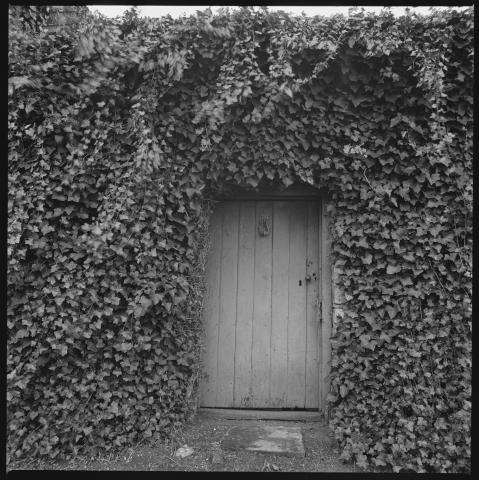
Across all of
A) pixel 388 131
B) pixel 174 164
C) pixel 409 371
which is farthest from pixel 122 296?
pixel 388 131

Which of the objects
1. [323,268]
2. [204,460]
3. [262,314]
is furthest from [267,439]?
[323,268]

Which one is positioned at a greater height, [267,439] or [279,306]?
[279,306]

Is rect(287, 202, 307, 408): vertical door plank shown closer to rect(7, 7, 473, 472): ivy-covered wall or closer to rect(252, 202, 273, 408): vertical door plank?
rect(252, 202, 273, 408): vertical door plank

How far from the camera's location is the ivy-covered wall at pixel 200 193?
302cm

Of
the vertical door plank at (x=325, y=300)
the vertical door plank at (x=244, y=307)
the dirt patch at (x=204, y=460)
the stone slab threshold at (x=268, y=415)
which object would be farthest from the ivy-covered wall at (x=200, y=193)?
the vertical door plank at (x=244, y=307)

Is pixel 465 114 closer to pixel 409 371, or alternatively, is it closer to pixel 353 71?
pixel 353 71

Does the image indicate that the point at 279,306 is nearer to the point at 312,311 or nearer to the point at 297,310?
the point at 297,310

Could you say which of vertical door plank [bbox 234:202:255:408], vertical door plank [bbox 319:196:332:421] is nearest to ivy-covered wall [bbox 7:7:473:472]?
vertical door plank [bbox 319:196:332:421]

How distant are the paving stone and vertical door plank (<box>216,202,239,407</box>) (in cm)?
41

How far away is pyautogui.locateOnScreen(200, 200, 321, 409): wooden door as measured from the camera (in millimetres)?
3682

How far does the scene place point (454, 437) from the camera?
2896 millimetres

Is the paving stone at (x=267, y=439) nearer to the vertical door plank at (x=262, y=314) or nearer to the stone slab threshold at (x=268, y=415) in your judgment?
the stone slab threshold at (x=268, y=415)

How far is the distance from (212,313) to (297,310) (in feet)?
2.55

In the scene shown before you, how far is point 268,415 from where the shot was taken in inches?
142
